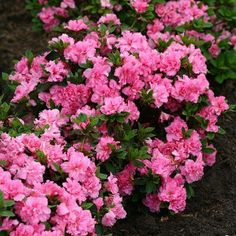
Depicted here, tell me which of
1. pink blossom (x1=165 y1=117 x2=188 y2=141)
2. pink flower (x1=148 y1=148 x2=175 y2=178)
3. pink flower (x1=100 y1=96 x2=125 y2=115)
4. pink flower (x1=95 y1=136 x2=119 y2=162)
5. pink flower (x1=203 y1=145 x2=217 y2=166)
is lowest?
pink flower (x1=203 y1=145 x2=217 y2=166)

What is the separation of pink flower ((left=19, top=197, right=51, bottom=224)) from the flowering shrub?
177cm

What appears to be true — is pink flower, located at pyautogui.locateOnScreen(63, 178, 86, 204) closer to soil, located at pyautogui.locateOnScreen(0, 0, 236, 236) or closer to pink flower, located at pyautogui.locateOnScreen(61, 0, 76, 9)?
soil, located at pyautogui.locateOnScreen(0, 0, 236, 236)

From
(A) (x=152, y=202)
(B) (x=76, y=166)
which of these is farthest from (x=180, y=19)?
(B) (x=76, y=166)

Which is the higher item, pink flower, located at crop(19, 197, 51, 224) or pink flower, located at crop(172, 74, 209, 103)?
pink flower, located at crop(19, 197, 51, 224)

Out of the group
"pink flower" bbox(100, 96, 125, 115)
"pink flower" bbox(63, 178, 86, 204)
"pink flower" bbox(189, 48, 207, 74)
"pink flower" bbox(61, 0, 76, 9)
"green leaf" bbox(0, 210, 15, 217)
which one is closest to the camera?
"green leaf" bbox(0, 210, 15, 217)

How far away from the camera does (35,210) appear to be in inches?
116

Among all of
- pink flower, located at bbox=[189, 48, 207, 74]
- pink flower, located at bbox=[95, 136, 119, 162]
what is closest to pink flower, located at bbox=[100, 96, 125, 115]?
pink flower, located at bbox=[95, 136, 119, 162]

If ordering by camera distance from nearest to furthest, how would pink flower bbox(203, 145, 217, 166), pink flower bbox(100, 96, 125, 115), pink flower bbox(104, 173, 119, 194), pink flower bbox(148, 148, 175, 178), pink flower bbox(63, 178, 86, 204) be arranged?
pink flower bbox(63, 178, 86, 204)
pink flower bbox(104, 173, 119, 194)
pink flower bbox(100, 96, 125, 115)
pink flower bbox(148, 148, 175, 178)
pink flower bbox(203, 145, 217, 166)

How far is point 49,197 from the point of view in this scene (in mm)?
3090

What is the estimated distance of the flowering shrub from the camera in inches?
184

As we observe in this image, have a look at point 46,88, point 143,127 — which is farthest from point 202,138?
point 46,88

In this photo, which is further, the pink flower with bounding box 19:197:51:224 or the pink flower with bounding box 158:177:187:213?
the pink flower with bounding box 158:177:187:213

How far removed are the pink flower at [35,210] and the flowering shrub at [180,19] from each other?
1770mm

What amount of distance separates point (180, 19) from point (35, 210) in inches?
92.6
